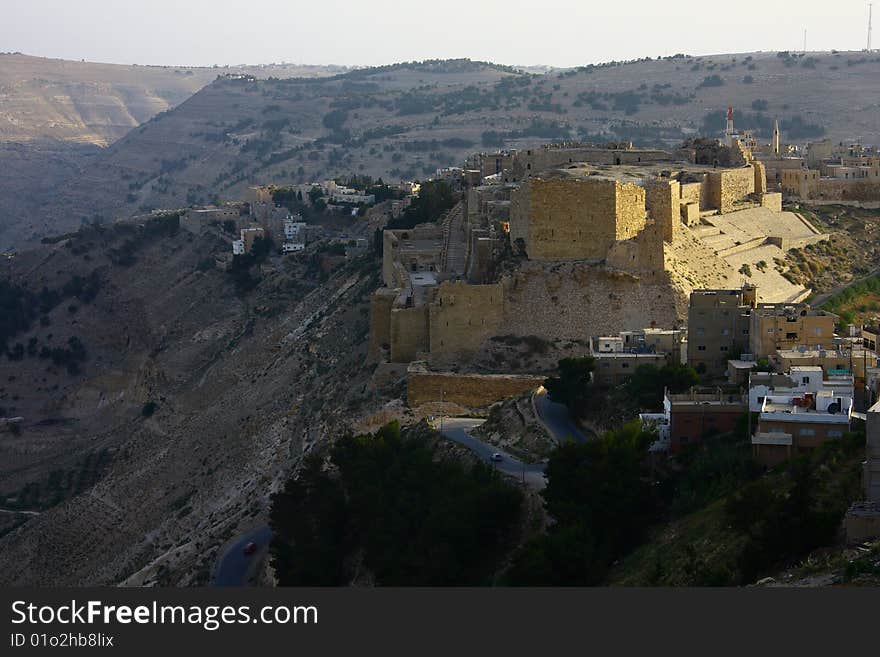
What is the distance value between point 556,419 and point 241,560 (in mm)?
5059

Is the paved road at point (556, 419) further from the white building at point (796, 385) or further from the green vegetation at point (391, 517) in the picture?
the white building at point (796, 385)

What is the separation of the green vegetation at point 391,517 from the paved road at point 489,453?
0.41 metres

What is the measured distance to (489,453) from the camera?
23.5 metres

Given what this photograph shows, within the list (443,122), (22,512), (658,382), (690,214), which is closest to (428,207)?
(690,214)

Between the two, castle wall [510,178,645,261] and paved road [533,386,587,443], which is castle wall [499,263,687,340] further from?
paved road [533,386,587,443]

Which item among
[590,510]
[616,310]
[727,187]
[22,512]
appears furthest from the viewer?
[22,512]

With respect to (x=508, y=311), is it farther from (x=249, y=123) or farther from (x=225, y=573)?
(x=249, y=123)

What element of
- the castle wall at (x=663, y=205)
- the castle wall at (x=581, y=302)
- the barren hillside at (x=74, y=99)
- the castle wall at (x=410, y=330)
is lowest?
the barren hillside at (x=74, y=99)

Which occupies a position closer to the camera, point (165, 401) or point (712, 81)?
point (165, 401)

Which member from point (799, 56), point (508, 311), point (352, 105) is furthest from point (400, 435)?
point (352, 105)

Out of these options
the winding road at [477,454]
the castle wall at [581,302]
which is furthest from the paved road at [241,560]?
the castle wall at [581,302]

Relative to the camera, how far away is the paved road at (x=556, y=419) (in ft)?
76.8

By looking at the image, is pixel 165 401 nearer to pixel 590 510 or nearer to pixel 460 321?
pixel 460 321

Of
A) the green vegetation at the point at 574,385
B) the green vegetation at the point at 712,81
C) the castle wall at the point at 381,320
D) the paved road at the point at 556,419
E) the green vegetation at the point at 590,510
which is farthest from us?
the green vegetation at the point at 712,81
